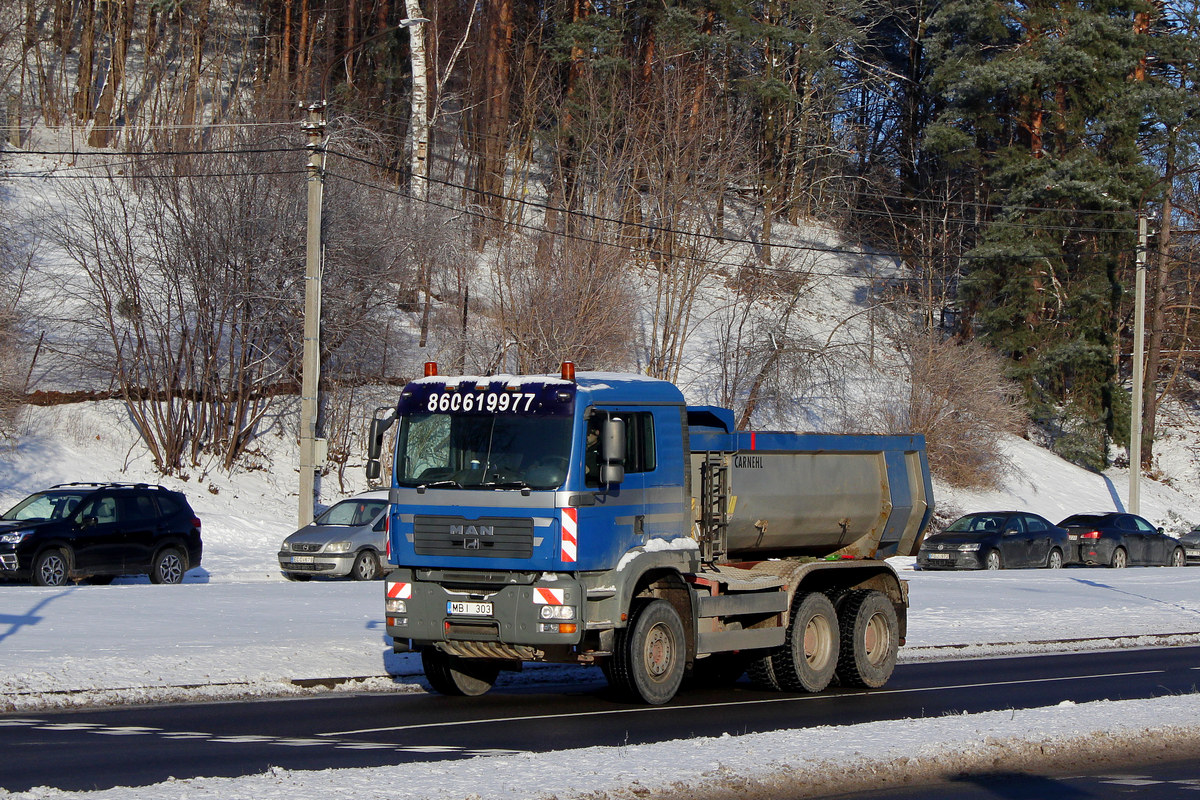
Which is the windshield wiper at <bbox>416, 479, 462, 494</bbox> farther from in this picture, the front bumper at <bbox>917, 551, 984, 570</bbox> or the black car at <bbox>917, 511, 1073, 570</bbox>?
the front bumper at <bbox>917, 551, 984, 570</bbox>

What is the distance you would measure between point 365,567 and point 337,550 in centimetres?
67

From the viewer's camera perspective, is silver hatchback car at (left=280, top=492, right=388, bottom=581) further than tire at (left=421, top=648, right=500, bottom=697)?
Yes

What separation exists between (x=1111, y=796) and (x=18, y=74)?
5858 centimetres

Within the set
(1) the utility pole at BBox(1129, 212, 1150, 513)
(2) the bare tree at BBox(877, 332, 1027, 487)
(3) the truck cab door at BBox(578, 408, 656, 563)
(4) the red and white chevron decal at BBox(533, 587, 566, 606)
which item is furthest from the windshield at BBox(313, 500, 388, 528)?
(1) the utility pole at BBox(1129, 212, 1150, 513)

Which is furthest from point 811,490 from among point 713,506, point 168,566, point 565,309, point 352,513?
point 565,309

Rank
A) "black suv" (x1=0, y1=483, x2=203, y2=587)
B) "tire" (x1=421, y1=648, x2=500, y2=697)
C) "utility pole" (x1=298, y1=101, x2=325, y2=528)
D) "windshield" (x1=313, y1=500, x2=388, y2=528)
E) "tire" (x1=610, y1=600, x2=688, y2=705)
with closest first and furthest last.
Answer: "tire" (x1=610, y1=600, x2=688, y2=705) → "tire" (x1=421, y1=648, x2=500, y2=697) → "black suv" (x1=0, y1=483, x2=203, y2=587) → "utility pole" (x1=298, y1=101, x2=325, y2=528) → "windshield" (x1=313, y1=500, x2=388, y2=528)

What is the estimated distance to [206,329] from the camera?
113 ft

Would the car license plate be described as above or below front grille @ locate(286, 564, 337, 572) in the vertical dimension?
above

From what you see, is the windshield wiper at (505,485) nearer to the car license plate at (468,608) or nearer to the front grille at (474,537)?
the front grille at (474,537)

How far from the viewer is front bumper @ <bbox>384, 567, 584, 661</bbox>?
36.8 ft

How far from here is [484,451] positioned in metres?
11.5

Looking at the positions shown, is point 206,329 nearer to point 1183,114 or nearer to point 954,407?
point 954,407

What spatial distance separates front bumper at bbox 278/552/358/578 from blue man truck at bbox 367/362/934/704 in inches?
467

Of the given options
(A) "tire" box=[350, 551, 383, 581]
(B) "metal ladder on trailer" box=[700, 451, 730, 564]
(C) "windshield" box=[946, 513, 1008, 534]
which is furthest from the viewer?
(C) "windshield" box=[946, 513, 1008, 534]
